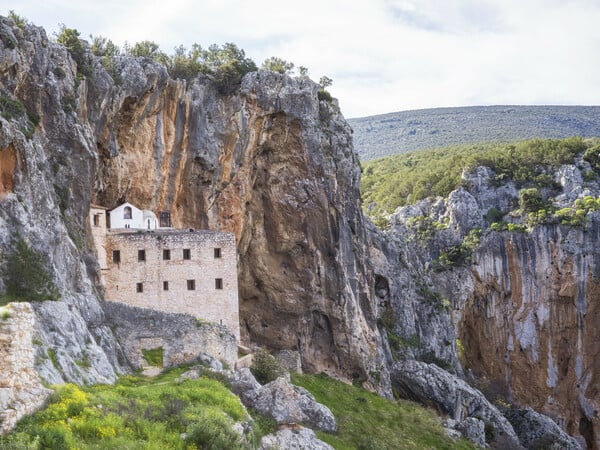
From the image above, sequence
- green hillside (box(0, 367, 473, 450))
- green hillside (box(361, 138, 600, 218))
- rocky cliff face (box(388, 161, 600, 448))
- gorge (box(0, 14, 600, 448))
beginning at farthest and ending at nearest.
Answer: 1. green hillside (box(361, 138, 600, 218))
2. rocky cliff face (box(388, 161, 600, 448))
3. gorge (box(0, 14, 600, 448))
4. green hillside (box(0, 367, 473, 450))

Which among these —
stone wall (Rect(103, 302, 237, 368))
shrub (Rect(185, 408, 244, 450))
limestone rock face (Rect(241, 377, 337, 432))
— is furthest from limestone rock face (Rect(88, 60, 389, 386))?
shrub (Rect(185, 408, 244, 450))

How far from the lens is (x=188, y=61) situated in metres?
49.2

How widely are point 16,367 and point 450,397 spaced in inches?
1666

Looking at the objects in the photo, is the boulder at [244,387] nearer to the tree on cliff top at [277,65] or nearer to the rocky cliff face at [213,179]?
the rocky cliff face at [213,179]

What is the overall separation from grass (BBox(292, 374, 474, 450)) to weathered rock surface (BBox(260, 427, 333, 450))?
1742 millimetres

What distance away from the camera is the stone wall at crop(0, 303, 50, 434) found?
51.8 ft

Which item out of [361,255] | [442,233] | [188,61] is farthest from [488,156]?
[188,61]

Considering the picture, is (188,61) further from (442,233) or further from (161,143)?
(442,233)

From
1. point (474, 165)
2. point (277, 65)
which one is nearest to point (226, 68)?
point (277, 65)

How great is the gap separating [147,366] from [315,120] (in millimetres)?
27996

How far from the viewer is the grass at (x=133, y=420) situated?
15.9m

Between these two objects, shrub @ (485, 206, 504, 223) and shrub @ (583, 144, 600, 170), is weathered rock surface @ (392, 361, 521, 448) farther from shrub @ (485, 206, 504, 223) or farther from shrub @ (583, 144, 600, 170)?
shrub @ (583, 144, 600, 170)

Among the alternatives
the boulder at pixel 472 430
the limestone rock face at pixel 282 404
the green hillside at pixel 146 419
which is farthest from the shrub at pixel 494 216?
the limestone rock face at pixel 282 404

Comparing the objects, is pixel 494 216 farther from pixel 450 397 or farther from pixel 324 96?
pixel 450 397
